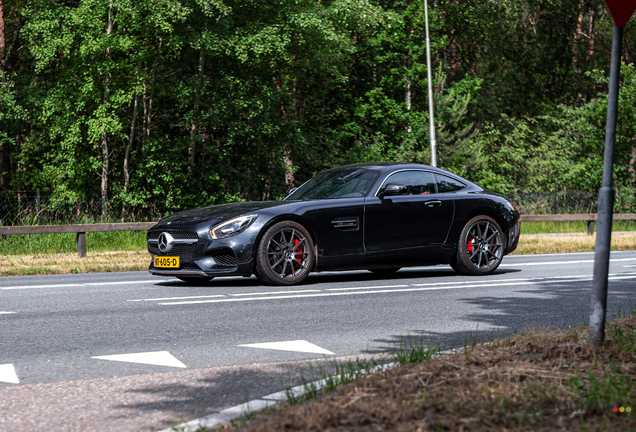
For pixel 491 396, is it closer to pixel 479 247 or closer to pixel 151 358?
pixel 151 358

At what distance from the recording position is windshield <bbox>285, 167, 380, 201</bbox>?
10.3m

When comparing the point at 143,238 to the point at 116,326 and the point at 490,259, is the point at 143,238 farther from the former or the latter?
the point at 116,326

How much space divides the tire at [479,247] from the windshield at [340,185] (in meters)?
1.62

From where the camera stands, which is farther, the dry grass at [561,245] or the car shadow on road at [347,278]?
the dry grass at [561,245]

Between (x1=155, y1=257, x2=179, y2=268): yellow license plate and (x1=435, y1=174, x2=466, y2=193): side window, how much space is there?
387 centimetres

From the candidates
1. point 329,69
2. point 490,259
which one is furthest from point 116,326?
point 329,69

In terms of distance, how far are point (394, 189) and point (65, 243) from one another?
9.64 m

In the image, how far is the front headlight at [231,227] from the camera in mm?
9195

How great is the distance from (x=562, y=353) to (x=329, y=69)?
2400 centimetres

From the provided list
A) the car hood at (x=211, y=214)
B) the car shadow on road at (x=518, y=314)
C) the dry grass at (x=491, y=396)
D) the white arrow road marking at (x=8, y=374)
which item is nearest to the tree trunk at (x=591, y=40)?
the car shadow on road at (x=518, y=314)

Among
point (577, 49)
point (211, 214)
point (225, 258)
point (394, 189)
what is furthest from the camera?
point (577, 49)

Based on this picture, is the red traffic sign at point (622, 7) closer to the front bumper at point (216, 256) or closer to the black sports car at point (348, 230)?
the black sports car at point (348, 230)

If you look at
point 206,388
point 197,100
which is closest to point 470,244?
point 206,388

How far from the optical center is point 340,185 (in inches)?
413
